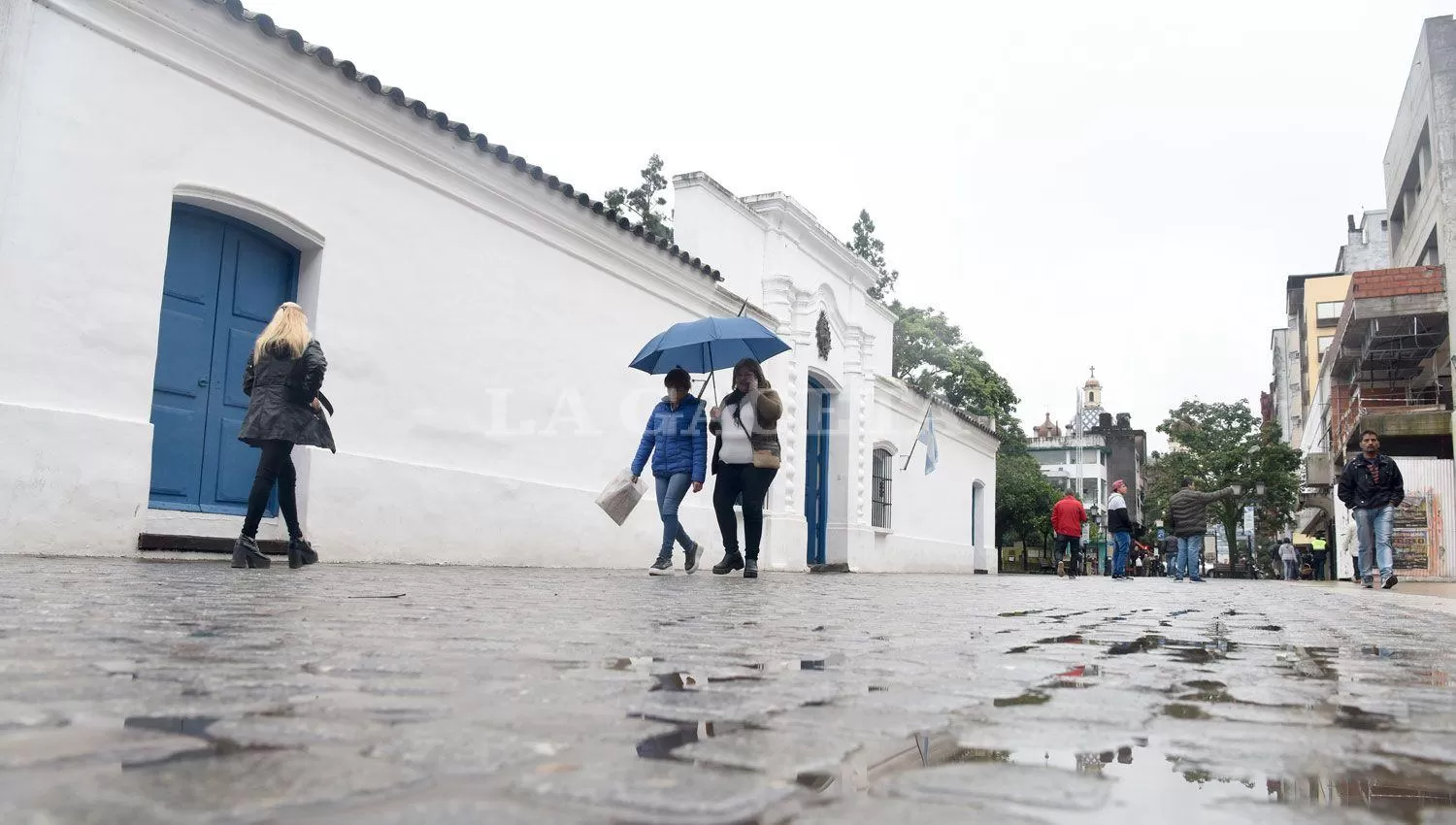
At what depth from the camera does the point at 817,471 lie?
17500 mm

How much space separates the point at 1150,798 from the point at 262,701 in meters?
1.26

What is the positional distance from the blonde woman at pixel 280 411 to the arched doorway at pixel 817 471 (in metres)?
11.3

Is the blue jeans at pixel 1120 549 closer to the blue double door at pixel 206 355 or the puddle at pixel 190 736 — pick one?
the blue double door at pixel 206 355

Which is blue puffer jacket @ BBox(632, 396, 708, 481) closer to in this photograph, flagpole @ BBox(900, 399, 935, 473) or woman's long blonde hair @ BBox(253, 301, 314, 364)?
woman's long blonde hair @ BBox(253, 301, 314, 364)

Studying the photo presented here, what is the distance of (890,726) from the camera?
1.62 meters

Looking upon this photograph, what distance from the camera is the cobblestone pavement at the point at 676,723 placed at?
108 cm

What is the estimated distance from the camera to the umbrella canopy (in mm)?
9508

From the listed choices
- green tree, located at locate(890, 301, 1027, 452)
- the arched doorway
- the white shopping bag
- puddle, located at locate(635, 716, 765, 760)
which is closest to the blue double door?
the white shopping bag

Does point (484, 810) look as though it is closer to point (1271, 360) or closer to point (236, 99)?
point (236, 99)

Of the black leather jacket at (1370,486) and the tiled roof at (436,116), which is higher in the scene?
the tiled roof at (436,116)

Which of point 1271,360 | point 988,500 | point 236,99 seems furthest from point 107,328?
point 1271,360

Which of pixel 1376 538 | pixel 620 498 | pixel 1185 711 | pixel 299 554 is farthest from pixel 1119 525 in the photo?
pixel 1185 711

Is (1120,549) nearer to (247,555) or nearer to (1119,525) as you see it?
(1119,525)

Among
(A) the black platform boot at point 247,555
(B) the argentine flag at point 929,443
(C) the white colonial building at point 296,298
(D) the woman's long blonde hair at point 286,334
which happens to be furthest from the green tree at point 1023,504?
(A) the black platform boot at point 247,555
